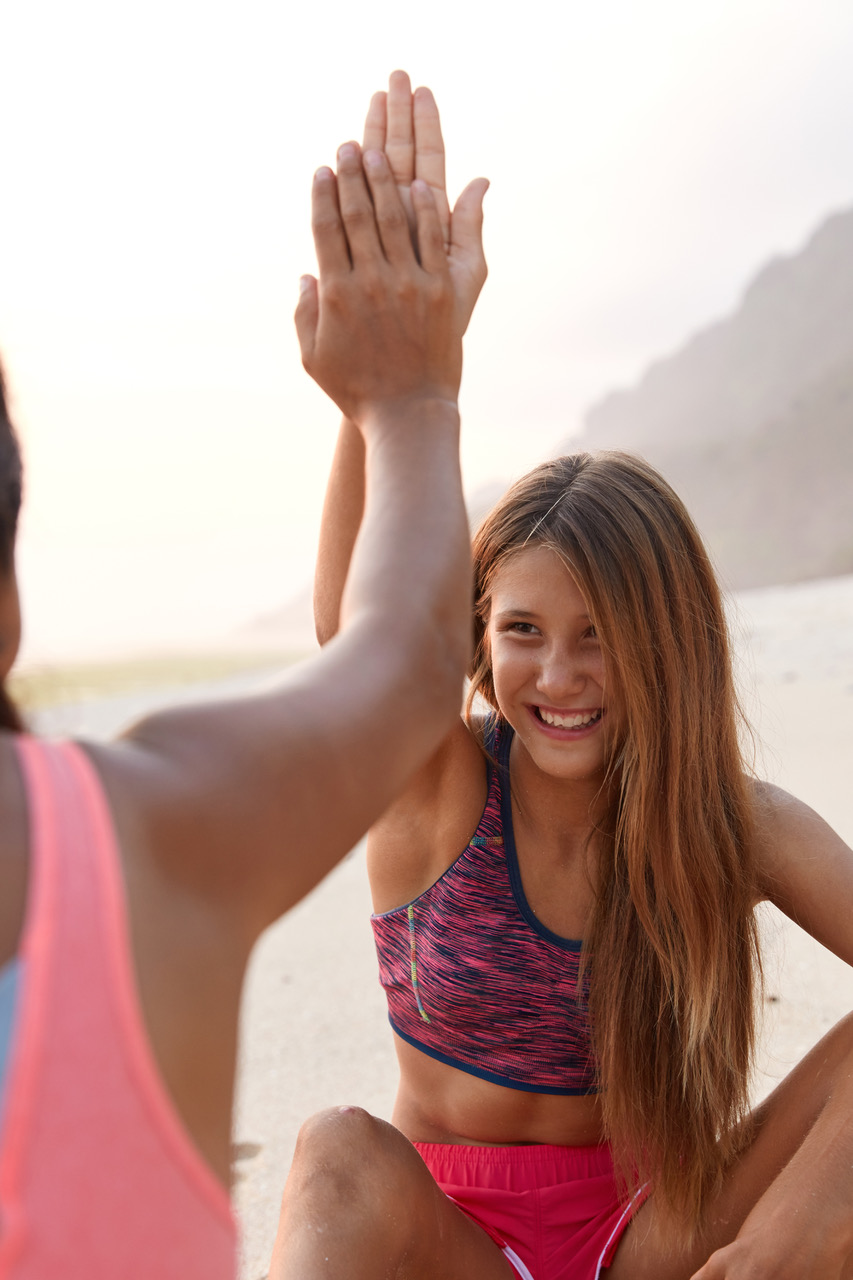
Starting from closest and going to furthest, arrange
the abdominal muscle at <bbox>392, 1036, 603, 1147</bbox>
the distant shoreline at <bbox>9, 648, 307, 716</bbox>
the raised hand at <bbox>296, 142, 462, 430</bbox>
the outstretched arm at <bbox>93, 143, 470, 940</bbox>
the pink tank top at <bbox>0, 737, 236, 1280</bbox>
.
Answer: the pink tank top at <bbox>0, 737, 236, 1280</bbox> < the outstretched arm at <bbox>93, 143, 470, 940</bbox> < the raised hand at <bbox>296, 142, 462, 430</bbox> < the abdominal muscle at <bbox>392, 1036, 603, 1147</bbox> < the distant shoreline at <bbox>9, 648, 307, 716</bbox>

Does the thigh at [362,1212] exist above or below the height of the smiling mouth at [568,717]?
below

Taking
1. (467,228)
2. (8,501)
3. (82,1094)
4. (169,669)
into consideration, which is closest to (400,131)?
(467,228)

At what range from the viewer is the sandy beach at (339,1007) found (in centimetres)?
295

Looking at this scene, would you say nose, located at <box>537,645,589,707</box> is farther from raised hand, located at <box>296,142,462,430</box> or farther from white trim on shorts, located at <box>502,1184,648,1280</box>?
raised hand, located at <box>296,142,462,430</box>

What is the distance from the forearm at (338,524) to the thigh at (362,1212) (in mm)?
840

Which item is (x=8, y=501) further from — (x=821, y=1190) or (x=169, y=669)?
(x=169, y=669)

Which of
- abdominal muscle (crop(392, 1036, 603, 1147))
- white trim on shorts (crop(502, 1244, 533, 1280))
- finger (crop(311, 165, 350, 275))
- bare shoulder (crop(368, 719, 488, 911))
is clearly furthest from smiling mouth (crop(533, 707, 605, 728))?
finger (crop(311, 165, 350, 275))

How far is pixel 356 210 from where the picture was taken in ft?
3.78

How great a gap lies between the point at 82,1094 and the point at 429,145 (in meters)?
1.04

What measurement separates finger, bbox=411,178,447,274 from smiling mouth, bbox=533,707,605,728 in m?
1.21

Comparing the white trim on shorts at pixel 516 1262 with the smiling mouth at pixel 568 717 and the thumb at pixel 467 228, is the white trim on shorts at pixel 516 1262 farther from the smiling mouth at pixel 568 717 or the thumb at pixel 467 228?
the thumb at pixel 467 228

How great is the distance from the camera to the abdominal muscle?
219cm

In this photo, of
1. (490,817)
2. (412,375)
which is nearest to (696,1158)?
(490,817)

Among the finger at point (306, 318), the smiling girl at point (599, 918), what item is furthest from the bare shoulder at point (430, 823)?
the finger at point (306, 318)
